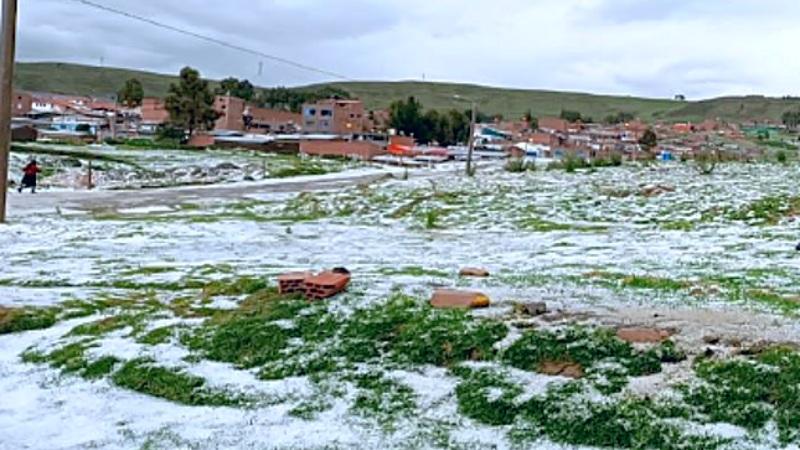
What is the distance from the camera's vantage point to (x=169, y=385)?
5.77 metres

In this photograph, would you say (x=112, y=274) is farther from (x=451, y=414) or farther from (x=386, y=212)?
(x=386, y=212)

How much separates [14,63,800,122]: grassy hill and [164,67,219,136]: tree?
60312mm

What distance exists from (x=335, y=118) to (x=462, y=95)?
5375 cm

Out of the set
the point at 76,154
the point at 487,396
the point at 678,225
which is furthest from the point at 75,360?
the point at 76,154

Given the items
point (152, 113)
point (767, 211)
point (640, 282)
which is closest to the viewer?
point (640, 282)

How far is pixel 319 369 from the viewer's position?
5848 mm

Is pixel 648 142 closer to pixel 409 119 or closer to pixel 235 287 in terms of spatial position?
pixel 409 119

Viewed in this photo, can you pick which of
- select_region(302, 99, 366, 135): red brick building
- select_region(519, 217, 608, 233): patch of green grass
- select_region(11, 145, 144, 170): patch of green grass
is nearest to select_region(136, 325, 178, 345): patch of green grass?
select_region(519, 217, 608, 233): patch of green grass

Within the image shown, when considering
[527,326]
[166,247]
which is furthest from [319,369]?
[166,247]

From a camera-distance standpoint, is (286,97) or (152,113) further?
(286,97)

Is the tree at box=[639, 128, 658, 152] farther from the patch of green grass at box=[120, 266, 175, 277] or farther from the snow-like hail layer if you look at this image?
the patch of green grass at box=[120, 266, 175, 277]

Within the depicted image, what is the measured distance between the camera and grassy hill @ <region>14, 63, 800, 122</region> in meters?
132

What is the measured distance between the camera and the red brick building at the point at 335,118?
102 metres

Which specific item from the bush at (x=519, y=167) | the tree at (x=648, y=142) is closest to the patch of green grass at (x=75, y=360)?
the bush at (x=519, y=167)
